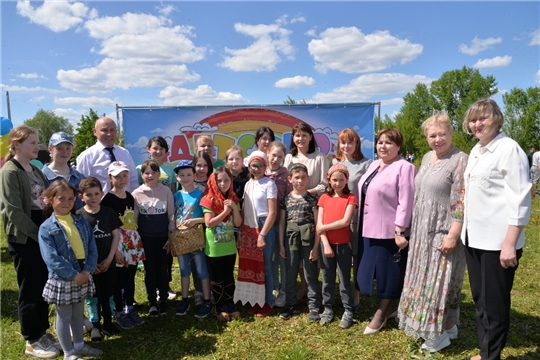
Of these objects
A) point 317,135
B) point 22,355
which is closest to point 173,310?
point 22,355

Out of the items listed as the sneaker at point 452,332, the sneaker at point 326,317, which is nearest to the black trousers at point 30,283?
the sneaker at point 326,317

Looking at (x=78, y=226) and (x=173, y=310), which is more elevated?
(x=78, y=226)

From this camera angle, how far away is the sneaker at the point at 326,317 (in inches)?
149

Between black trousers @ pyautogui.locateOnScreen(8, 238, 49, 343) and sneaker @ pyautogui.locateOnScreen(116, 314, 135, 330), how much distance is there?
0.74 metres

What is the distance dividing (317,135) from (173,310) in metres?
4.88

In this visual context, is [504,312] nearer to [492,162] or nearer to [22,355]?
[492,162]

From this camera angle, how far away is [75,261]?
309cm

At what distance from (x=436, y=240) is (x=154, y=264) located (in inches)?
112

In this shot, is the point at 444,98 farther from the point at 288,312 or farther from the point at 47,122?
the point at 47,122

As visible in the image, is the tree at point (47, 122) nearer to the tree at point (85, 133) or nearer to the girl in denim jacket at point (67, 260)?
the tree at point (85, 133)

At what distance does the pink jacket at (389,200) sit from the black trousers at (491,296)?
621 mm

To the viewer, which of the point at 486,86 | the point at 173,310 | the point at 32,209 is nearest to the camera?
the point at 32,209

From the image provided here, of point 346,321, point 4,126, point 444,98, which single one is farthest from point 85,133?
point 444,98

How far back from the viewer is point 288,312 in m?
4.02
